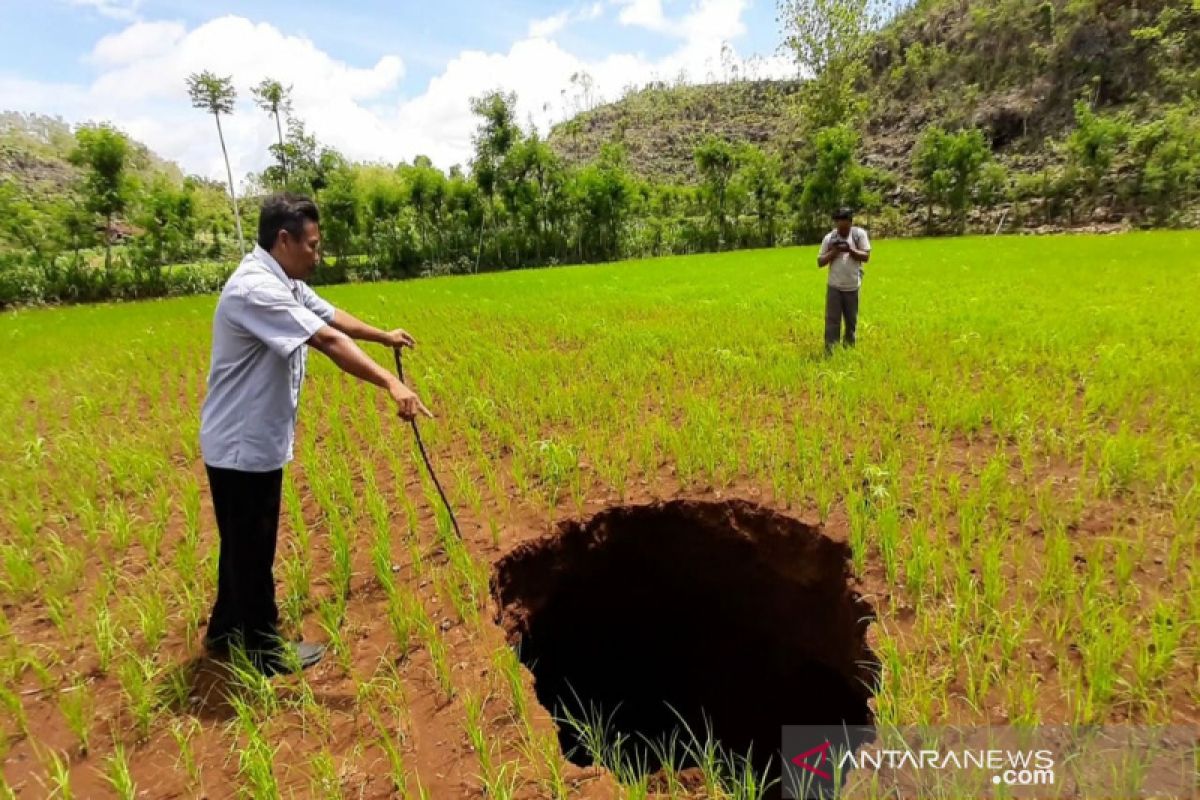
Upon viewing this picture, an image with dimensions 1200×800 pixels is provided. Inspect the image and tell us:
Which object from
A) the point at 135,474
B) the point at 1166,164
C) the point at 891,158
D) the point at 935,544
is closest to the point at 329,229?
the point at 135,474

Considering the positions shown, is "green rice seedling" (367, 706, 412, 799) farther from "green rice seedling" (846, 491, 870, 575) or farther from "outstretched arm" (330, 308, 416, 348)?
"green rice seedling" (846, 491, 870, 575)

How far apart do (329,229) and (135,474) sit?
28.6 meters

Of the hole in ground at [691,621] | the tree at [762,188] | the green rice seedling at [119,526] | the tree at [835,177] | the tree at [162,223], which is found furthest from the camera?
the tree at [762,188]

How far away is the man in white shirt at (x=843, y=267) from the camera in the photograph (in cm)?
596

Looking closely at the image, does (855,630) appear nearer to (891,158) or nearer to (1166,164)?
(1166,164)

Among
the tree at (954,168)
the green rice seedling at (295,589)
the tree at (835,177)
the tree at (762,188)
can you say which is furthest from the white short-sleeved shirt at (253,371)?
the tree at (954,168)

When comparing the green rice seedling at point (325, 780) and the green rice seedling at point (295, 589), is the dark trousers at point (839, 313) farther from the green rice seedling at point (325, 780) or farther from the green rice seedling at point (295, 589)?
the green rice seedling at point (325, 780)

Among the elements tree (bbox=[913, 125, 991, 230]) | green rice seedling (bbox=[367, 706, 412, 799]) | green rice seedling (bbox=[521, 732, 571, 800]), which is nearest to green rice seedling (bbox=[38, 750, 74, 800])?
green rice seedling (bbox=[367, 706, 412, 799])

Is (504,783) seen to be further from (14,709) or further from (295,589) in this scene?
(14,709)

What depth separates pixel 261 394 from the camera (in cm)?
236

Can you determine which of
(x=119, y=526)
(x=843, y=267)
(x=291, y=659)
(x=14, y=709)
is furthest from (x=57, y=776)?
(x=843, y=267)

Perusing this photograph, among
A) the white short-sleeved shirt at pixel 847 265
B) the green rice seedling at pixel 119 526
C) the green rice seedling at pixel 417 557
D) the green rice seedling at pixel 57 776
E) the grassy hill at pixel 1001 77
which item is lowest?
the green rice seedling at pixel 57 776

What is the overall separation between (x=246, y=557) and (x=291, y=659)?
0.51 metres

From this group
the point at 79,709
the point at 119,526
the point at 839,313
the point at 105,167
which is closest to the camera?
the point at 79,709
